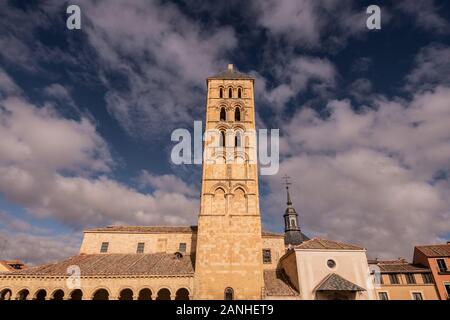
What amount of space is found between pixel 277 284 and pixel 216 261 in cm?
592

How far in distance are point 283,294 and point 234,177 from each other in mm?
10720

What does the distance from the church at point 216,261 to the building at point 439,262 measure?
1729cm

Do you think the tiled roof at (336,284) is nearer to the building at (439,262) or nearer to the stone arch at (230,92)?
the building at (439,262)

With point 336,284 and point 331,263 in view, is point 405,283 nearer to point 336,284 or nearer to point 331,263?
point 331,263

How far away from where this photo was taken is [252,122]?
2838 centimetres

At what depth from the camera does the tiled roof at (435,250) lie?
3336 cm

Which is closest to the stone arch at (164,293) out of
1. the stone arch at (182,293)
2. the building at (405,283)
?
the stone arch at (182,293)

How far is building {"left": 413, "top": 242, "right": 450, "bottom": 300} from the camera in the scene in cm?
3141

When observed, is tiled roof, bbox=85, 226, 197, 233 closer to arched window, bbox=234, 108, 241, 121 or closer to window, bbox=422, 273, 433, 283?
arched window, bbox=234, 108, 241, 121

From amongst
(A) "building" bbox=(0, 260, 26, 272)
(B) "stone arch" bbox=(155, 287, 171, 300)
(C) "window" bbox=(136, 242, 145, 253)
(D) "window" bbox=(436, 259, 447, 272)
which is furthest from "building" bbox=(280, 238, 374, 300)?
(A) "building" bbox=(0, 260, 26, 272)

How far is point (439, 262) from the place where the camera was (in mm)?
32969
